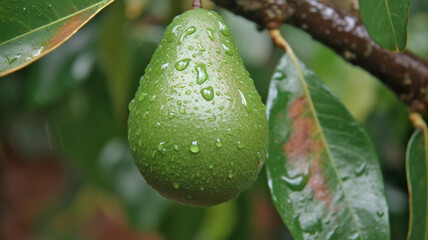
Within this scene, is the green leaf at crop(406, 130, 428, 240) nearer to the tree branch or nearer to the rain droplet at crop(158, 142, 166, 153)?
the tree branch

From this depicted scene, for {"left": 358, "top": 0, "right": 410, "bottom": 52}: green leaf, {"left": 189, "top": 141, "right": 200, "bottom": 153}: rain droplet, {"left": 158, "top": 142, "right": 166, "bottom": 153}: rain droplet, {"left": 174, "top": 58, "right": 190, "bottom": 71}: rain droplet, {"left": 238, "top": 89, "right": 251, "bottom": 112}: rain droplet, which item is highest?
{"left": 358, "top": 0, "right": 410, "bottom": 52}: green leaf

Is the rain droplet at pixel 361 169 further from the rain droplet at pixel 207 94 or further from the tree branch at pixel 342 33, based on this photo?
the rain droplet at pixel 207 94

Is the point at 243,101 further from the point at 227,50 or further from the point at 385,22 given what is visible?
the point at 385,22

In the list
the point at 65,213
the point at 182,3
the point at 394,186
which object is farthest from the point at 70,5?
the point at 65,213

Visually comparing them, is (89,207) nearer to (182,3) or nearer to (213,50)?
(182,3)

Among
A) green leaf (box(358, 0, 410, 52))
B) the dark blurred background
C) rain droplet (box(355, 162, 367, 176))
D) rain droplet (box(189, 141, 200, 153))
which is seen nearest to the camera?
rain droplet (box(189, 141, 200, 153))

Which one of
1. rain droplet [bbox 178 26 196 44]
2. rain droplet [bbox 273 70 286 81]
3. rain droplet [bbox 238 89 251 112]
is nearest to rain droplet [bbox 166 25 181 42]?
rain droplet [bbox 178 26 196 44]
